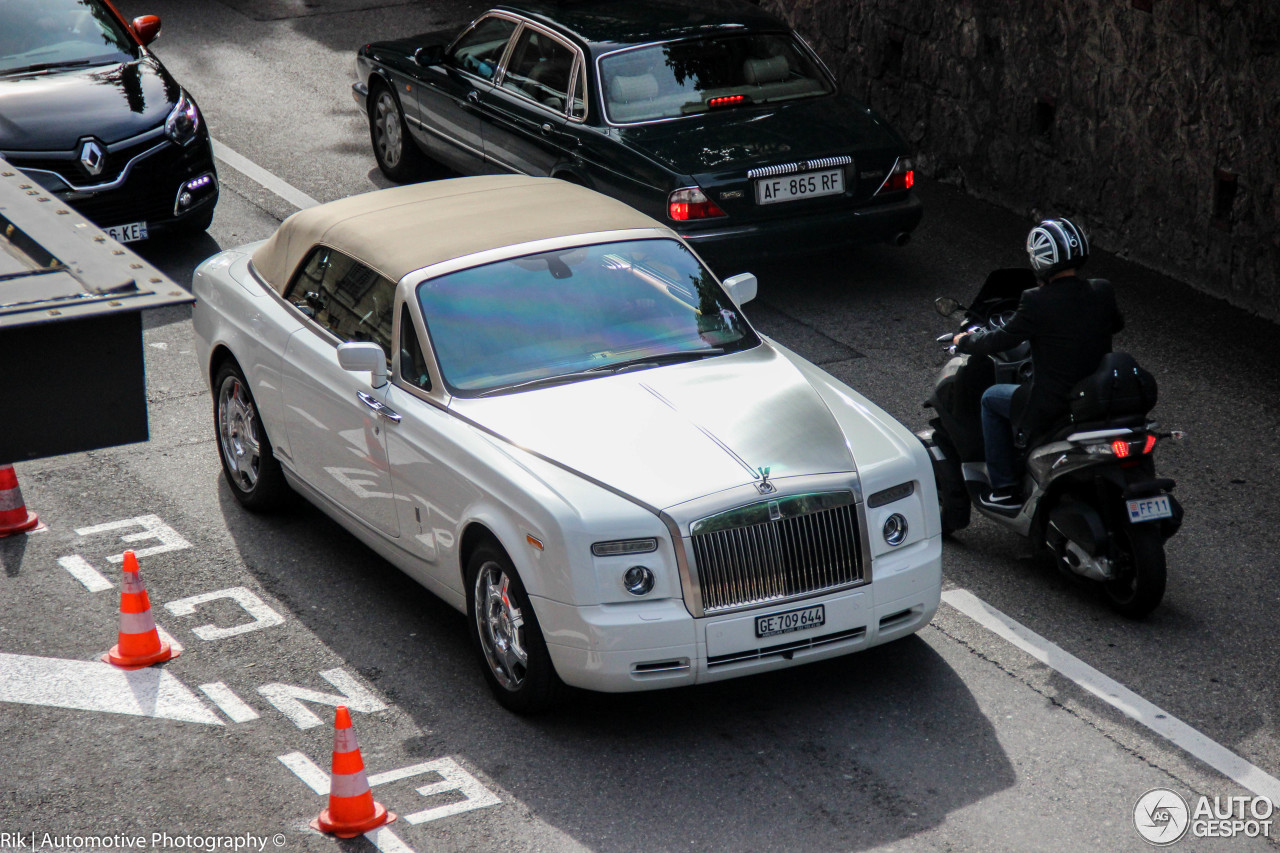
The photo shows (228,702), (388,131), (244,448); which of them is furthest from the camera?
(388,131)

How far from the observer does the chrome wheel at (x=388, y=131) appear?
13.6 metres

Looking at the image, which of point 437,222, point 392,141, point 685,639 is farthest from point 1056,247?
point 392,141

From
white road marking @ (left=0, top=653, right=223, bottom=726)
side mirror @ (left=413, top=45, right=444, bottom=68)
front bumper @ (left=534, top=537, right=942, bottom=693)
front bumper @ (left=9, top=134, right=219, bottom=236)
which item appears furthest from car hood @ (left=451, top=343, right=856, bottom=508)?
side mirror @ (left=413, top=45, right=444, bottom=68)

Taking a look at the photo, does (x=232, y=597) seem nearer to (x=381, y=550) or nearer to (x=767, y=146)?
(x=381, y=550)

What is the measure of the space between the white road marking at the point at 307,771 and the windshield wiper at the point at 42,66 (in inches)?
301

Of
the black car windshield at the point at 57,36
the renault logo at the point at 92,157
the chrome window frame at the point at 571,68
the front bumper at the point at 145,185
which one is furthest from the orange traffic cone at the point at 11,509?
the black car windshield at the point at 57,36

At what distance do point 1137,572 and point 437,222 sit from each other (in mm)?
3601

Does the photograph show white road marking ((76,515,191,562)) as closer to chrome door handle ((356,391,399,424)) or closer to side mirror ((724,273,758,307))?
chrome door handle ((356,391,399,424))

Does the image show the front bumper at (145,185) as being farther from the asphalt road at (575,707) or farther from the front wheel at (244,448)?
the front wheel at (244,448)

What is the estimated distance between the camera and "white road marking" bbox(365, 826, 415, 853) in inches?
217

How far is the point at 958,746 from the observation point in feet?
20.1

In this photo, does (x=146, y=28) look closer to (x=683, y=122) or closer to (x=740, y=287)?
(x=683, y=122)

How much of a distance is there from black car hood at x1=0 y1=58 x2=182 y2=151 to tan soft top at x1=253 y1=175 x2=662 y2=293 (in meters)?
3.62

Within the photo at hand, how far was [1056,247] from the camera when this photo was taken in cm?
705
